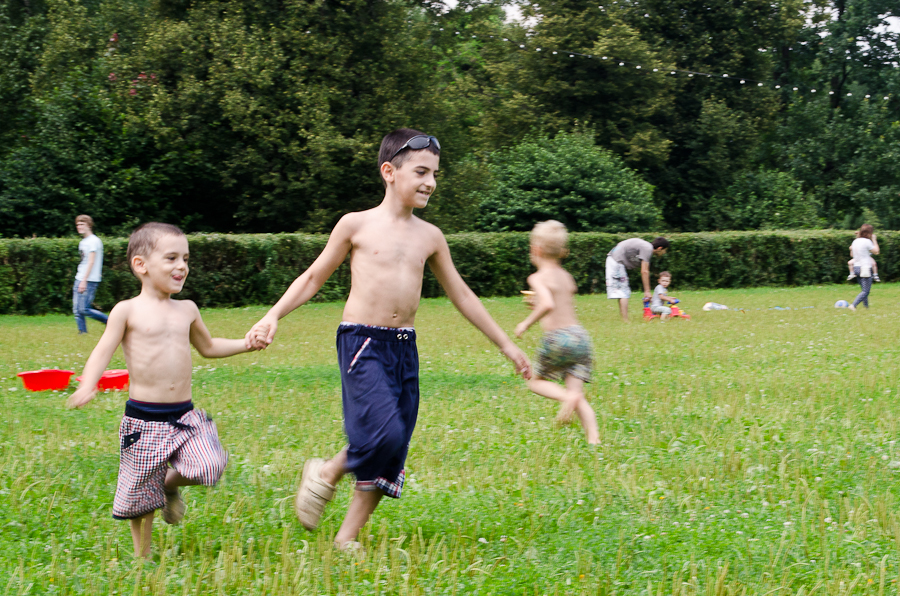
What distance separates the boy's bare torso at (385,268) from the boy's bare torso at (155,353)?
798 mm

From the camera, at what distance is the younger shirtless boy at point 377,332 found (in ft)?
13.0

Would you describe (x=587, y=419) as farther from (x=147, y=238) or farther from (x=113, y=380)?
(x=113, y=380)

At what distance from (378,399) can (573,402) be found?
2984 millimetres

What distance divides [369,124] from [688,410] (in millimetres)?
24341

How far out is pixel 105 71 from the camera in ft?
99.8

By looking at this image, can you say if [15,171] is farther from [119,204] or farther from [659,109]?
[659,109]

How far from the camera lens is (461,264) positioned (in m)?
25.6

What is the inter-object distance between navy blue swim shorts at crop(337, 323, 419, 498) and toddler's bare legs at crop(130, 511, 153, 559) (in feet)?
3.22

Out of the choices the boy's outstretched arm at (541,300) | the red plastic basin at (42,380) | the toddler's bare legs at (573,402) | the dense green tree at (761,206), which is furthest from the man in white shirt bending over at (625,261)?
the dense green tree at (761,206)

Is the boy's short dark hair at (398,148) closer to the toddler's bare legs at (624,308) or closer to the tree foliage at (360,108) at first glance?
the toddler's bare legs at (624,308)

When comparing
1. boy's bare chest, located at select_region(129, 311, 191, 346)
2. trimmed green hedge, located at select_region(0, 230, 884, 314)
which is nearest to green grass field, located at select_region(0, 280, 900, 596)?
boy's bare chest, located at select_region(129, 311, 191, 346)

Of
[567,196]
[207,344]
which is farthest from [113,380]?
[567,196]

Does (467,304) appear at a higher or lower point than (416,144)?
lower

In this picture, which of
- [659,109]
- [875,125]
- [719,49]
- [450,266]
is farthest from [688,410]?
[875,125]
